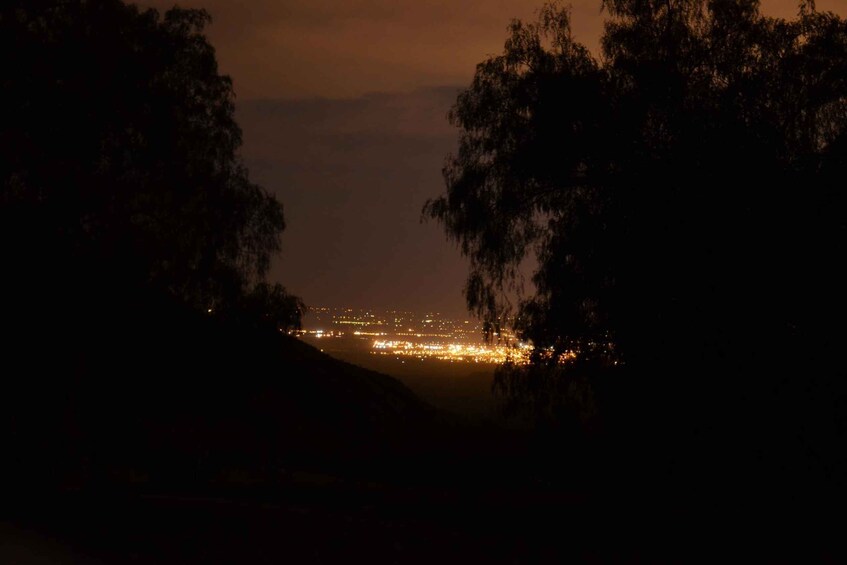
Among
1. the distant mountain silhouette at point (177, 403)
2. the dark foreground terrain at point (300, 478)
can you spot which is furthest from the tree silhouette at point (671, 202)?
the distant mountain silhouette at point (177, 403)

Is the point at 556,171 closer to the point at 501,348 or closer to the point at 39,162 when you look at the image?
the point at 501,348

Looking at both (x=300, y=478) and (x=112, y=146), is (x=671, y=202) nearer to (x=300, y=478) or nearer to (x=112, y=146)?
(x=112, y=146)

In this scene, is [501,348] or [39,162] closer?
[39,162]

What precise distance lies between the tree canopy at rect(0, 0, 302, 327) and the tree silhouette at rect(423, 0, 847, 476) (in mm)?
5137

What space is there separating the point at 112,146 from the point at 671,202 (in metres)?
8.35

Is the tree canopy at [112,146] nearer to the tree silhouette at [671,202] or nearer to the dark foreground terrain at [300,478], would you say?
the dark foreground terrain at [300,478]

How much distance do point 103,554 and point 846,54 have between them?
13.6m

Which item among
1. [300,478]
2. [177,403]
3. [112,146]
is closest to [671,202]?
[112,146]

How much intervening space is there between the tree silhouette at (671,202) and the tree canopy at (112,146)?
202 inches

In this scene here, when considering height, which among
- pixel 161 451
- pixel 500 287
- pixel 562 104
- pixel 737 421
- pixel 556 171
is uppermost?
pixel 562 104

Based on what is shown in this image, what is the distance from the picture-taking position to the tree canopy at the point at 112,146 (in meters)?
15.7

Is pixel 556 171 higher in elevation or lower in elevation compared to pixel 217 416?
higher

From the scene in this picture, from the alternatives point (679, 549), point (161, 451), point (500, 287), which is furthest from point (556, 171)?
point (161, 451)

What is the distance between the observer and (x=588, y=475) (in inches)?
713
